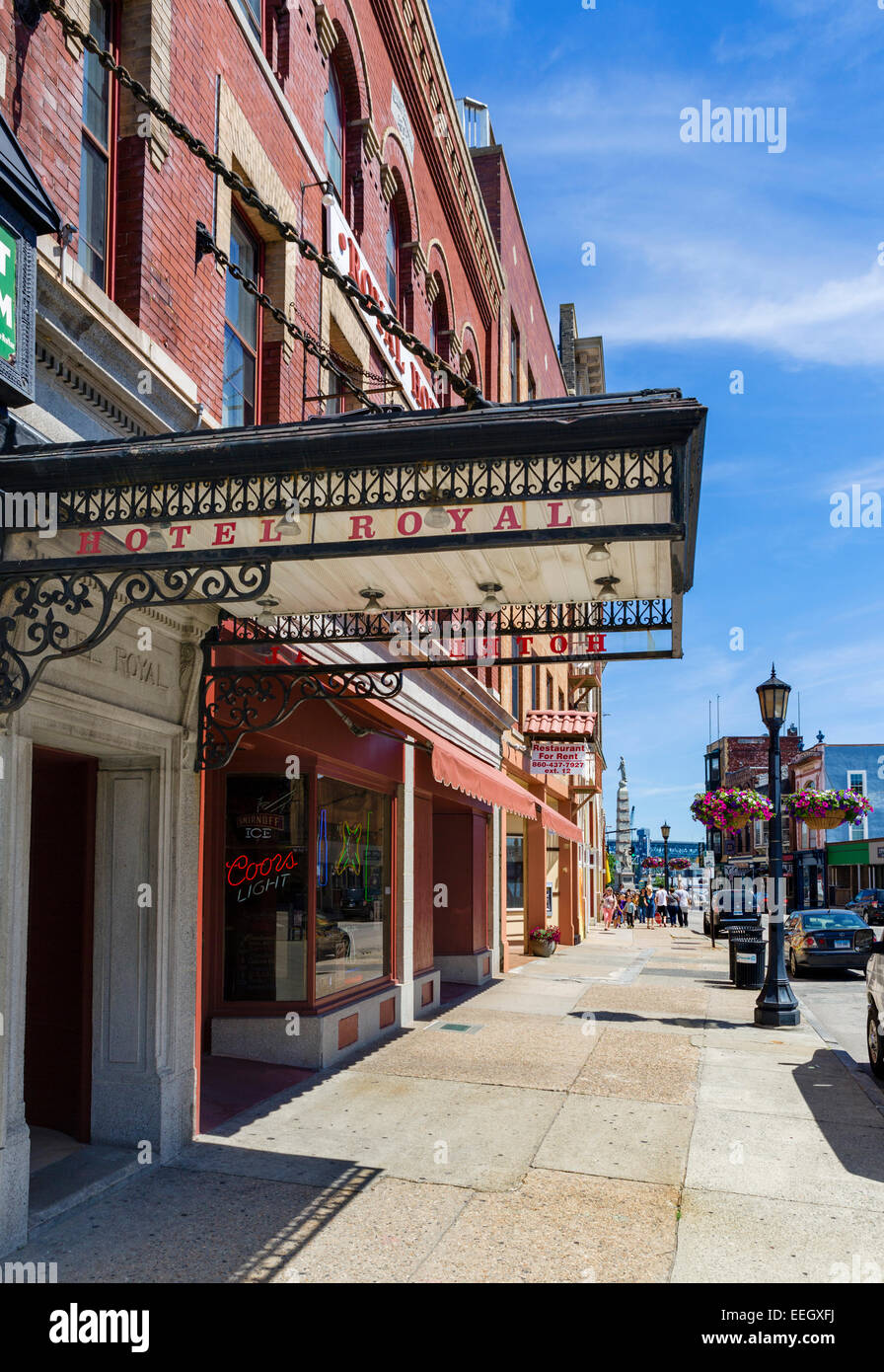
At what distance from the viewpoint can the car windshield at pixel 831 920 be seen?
76.2ft

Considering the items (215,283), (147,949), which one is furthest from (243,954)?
(215,283)

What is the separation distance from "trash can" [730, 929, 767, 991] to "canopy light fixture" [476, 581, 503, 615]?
1358 centimetres

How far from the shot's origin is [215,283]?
8.75 metres

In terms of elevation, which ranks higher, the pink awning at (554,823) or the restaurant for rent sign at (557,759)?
the restaurant for rent sign at (557,759)

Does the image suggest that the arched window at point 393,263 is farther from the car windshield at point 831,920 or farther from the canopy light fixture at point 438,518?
the car windshield at point 831,920

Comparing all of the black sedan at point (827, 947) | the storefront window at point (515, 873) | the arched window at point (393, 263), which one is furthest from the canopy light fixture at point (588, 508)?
the storefront window at point (515, 873)

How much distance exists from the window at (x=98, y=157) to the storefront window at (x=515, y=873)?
1950 cm

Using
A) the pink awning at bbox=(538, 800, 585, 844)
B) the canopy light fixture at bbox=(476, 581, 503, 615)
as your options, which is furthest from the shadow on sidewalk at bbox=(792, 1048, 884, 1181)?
the pink awning at bbox=(538, 800, 585, 844)

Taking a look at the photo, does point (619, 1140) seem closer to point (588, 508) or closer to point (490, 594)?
point (490, 594)

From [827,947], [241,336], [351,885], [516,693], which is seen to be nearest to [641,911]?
[516,693]

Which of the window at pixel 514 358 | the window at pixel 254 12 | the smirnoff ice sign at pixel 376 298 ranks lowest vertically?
the smirnoff ice sign at pixel 376 298

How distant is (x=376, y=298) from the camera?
13.1 m
